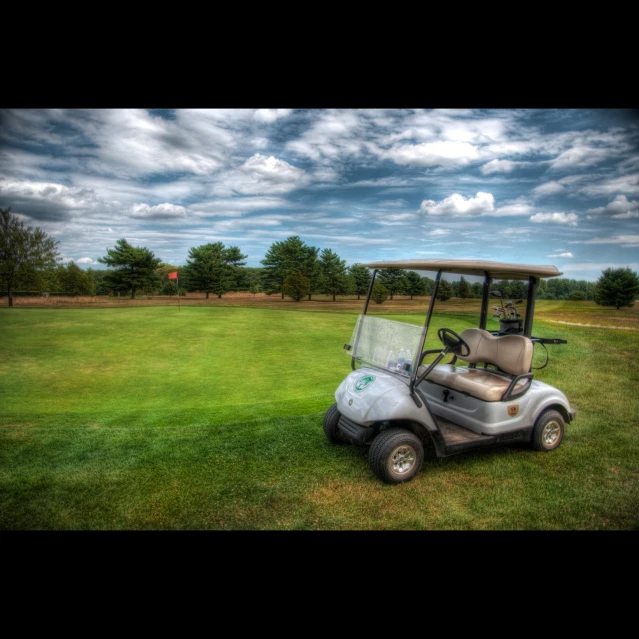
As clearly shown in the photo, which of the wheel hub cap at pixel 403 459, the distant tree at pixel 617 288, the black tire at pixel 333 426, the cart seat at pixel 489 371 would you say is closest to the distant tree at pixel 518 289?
the cart seat at pixel 489 371

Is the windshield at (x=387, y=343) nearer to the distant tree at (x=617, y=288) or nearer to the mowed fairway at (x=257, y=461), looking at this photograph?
the mowed fairway at (x=257, y=461)

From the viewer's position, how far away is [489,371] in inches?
153

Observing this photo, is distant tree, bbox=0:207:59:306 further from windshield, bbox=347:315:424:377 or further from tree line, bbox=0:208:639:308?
windshield, bbox=347:315:424:377

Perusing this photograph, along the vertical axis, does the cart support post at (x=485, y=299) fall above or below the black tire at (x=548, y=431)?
above

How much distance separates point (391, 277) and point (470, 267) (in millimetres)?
762

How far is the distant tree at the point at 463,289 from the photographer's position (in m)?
3.46

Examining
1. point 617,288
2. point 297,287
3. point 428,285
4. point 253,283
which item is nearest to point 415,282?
point 428,285

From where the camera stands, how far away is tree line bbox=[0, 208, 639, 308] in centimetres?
1543

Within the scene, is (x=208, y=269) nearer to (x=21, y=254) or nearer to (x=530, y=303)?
(x=21, y=254)

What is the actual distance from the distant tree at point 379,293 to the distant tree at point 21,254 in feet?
55.8

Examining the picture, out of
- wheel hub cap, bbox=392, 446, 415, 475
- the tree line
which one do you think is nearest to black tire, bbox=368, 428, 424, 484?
wheel hub cap, bbox=392, 446, 415, 475

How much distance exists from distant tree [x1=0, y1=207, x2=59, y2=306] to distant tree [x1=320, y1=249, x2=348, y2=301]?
1717 cm

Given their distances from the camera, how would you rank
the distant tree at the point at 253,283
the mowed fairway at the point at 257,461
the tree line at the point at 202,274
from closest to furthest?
the mowed fairway at the point at 257,461, the tree line at the point at 202,274, the distant tree at the point at 253,283
